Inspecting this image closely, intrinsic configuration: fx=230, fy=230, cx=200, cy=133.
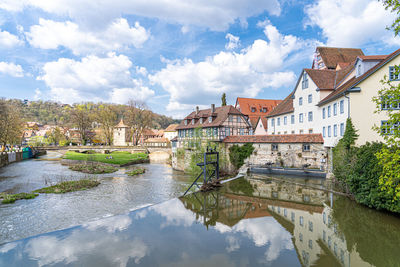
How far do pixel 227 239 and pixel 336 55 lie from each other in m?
33.5

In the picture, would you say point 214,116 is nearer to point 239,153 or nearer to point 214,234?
point 239,153

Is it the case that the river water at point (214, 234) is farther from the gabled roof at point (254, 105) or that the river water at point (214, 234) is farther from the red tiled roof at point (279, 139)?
the gabled roof at point (254, 105)

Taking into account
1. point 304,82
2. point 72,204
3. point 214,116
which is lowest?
point 72,204

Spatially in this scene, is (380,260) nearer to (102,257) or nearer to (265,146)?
(102,257)

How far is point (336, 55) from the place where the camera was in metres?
32.8

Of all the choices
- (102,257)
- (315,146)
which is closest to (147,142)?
(315,146)

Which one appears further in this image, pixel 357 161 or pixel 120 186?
pixel 120 186

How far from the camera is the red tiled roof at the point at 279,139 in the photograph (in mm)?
23312

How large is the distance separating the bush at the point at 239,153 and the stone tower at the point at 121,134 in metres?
48.5

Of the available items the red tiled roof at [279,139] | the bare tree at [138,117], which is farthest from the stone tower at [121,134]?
the red tiled roof at [279,139]

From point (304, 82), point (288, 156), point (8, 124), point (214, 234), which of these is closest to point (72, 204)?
point (214, 234)

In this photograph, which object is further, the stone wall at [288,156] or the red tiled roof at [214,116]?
the red tiled roof at [214,116]

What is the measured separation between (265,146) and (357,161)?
12.8 meters

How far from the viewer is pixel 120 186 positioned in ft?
70.1
